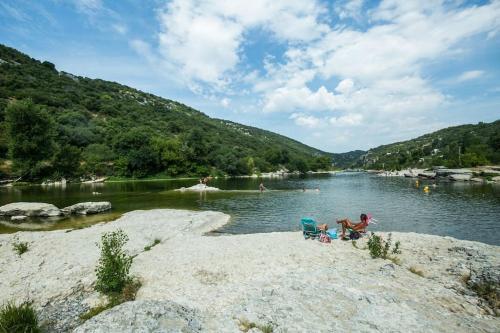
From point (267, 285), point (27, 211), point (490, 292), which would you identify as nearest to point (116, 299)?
point (267, 285)

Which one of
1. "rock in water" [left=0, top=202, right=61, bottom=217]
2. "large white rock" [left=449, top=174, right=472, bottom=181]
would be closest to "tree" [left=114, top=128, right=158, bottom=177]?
"rock in water" [left=0, top=202, right=61, bottom=217]

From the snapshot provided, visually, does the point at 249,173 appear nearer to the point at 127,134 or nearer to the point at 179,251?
the point at 127,134

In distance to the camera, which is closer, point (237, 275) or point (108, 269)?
point (108, 269)

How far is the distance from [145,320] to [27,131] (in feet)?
265

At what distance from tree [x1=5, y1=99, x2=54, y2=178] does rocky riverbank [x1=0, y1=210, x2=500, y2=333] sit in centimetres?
6133

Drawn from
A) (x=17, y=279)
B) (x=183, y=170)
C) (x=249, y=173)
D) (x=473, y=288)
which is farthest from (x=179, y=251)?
(x=249, y=173)

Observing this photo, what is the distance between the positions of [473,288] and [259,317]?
984 centimetres

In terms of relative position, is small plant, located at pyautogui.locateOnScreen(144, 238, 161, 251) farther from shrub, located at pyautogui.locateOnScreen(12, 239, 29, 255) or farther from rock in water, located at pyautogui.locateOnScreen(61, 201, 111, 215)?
rock in water, located at pyautogui.locateOnScreen(61, 201, 111, 215)

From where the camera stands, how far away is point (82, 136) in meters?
108

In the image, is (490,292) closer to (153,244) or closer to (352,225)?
(352,225)

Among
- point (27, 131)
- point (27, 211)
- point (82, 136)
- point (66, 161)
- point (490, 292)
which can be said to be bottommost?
point (490, 292)

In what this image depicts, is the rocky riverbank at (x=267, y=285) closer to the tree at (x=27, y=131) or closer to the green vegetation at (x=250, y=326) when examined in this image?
the green vegetation at (x=250, y=326)

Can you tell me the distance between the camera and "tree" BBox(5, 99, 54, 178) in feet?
223

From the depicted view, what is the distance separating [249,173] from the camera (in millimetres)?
147625
